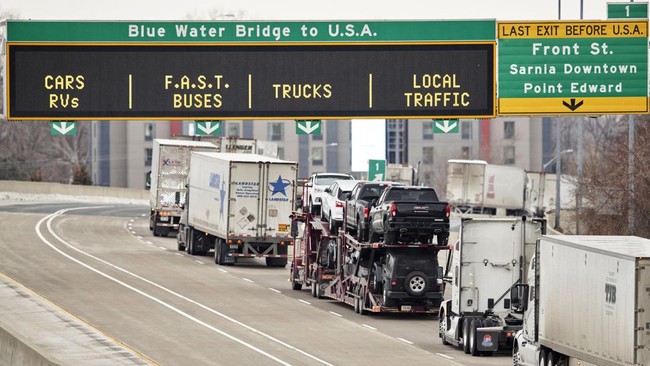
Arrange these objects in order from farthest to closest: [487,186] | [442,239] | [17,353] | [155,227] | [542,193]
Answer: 1. [542,193]
2. [487,186]
3. [155,227]
4. [442,239]
5. [17,353]

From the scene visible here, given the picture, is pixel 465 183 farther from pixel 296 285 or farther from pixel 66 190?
pixel 296 285

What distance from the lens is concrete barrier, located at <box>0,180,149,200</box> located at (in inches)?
4321

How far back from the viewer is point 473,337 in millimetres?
32969

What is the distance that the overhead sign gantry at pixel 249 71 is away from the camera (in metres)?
32.7

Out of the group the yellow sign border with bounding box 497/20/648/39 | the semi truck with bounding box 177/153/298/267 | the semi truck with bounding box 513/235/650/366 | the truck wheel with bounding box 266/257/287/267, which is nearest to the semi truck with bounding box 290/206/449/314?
the yellow sign border with bounding box 497/20/648/39

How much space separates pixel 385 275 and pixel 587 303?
15649 mm

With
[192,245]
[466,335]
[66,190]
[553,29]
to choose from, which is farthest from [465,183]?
[466,335]

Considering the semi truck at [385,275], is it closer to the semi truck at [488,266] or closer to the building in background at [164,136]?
the semi truck at [488,266]

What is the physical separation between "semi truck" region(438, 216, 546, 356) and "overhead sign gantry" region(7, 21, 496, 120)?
296 cm

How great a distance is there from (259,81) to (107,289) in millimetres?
14386

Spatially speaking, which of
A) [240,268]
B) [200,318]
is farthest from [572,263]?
[240,268]

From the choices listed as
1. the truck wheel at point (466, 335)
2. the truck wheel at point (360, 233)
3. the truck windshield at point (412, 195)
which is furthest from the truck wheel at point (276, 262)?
the truck wheel at point (466, 335)

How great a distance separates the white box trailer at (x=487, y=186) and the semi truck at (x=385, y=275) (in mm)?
48429

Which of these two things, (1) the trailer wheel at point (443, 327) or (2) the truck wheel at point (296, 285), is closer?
(1) the trailer wheel at point (443, 327)
